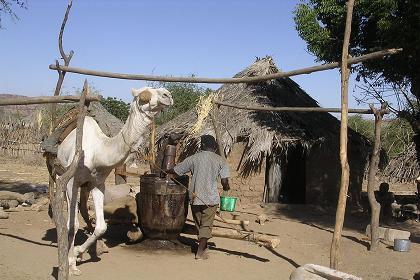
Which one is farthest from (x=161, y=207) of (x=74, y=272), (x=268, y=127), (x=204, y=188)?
(x=268, y=127)

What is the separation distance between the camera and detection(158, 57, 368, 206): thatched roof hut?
13578 millimetres

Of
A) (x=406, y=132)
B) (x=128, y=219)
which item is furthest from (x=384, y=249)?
(x=406, y=132)

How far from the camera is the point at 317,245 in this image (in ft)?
29.8

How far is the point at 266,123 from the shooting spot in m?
13.9

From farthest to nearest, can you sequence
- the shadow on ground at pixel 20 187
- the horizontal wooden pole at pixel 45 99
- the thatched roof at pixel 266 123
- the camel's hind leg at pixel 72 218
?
the shadow on ground at pixel 20 187 → the thatched roof at pixel 266 123 → the camel's hind leg at pixel 72 218 → the horizontal wooden pole at pixel 45 99

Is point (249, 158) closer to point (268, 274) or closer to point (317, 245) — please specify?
point (317, 245)

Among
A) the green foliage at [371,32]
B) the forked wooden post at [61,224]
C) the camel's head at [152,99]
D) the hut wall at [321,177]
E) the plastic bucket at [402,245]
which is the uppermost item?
the green foliage at [371,32]

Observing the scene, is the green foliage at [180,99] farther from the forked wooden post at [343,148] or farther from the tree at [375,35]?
the forked wooden post at [343,148]

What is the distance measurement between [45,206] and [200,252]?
511 cm

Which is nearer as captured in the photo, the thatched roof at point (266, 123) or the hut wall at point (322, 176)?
the thatched roof at point (266, 123)

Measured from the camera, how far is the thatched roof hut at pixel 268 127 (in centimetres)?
1358

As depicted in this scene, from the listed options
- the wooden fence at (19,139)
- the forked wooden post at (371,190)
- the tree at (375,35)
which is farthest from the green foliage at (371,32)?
the wooden fence at (19,139)

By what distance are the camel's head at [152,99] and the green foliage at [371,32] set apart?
577cm

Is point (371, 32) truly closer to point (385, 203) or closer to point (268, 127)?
point (268, 127)
